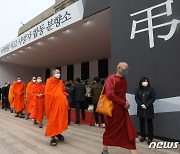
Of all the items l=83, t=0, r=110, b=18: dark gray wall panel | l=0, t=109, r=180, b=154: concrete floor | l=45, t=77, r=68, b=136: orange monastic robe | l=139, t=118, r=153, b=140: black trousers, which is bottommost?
l=0, t=109, r=180, b=154: concrete floor

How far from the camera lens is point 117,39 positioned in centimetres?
519

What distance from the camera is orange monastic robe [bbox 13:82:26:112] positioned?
841 centimetres

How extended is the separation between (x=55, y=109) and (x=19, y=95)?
484 centimetres

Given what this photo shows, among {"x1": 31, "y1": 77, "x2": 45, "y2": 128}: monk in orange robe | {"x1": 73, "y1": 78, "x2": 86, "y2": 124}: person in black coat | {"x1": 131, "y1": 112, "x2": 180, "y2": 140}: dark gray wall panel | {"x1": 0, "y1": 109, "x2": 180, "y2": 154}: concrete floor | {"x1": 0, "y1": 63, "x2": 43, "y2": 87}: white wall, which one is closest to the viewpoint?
{"x1": 0, "y1": 109, "x2": 180, "y2": 154}: concrete floor

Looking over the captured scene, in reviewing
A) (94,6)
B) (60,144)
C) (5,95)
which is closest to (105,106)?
(60,144)

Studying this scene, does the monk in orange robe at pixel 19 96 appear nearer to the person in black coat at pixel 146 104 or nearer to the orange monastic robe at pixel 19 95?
the orange monastic robe at pixel 19 95

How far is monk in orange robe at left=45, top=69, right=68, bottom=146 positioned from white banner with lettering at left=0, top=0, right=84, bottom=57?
2.88 metres

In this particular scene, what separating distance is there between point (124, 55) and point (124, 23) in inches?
28.6

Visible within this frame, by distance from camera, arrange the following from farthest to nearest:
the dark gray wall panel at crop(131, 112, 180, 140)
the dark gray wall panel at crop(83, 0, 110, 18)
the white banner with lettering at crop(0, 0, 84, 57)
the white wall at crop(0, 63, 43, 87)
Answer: the white wall at crop(0, 63, 43, 87), the white banner with lettering at crop(0, 0, 84, 57), the dark gray wall panel at crop(83, 0, 110, 18), the dark gray wall panel at crop(131, 112, 180, 140)

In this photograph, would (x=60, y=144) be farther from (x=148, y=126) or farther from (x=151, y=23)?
(x=151, y=23)

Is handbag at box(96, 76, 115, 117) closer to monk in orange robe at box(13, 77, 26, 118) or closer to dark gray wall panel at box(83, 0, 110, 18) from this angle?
dark gray wall panel at box(83, 0, 110, 18)

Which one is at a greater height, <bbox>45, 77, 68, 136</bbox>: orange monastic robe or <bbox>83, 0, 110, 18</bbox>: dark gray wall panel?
<bbox>83, 0, 110, 18</bbox>: dark gray wall panel

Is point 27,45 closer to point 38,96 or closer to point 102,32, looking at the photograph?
point 102,32
